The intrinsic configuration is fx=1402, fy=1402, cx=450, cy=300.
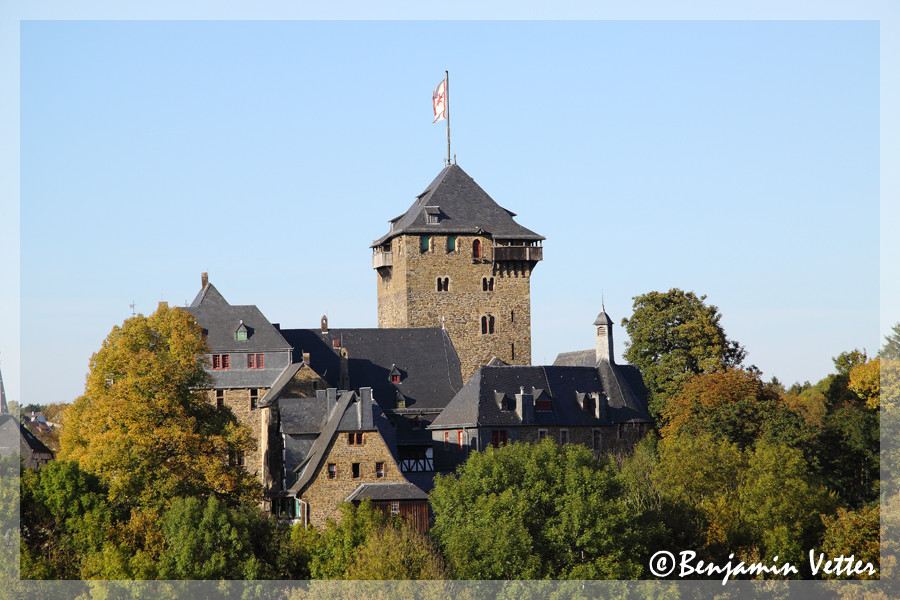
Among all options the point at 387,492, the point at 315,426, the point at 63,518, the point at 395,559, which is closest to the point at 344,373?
the point at 315,426

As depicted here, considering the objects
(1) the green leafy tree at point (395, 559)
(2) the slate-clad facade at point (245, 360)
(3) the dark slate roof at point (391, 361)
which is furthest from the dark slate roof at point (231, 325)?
(1) the green leafy tree at point (395, 559)

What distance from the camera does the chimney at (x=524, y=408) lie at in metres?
64.9

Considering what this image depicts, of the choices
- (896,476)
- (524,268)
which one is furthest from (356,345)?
(896,476)

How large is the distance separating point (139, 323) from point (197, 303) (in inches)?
530

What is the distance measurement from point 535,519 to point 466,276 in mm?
29623

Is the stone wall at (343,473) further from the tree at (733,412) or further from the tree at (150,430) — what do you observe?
the tree at (733,412)

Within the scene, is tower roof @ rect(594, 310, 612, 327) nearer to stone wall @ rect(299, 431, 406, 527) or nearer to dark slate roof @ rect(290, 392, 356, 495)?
dark slate roof @ rect(290, 392, 356, 495)

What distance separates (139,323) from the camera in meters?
56.1

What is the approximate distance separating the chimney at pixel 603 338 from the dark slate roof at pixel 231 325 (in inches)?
624

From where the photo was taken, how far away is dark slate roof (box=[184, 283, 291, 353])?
67.1 metres

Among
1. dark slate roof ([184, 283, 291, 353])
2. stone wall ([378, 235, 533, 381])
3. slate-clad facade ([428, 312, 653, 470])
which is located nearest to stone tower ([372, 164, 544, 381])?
stone wall ([378, 235, 533, 381])

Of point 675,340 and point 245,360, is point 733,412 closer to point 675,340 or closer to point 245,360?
point 675,340

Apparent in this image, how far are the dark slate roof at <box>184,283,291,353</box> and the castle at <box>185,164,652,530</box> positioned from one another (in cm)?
→ 7

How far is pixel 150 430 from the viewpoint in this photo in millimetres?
51625
